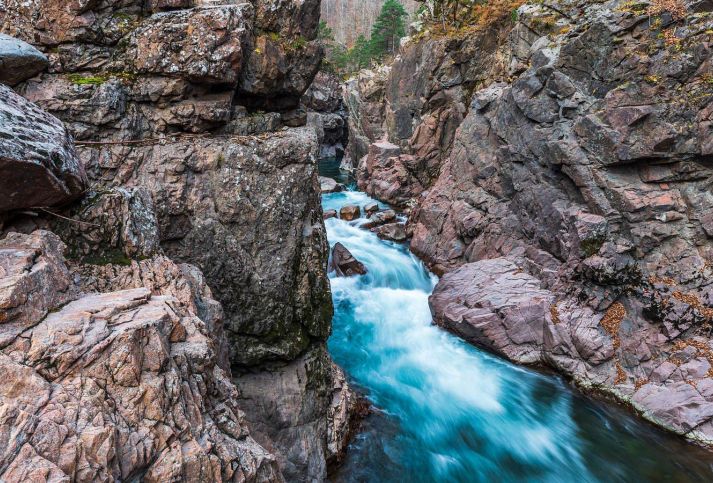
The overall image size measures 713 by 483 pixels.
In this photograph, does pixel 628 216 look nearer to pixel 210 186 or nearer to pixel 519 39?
pixel 519 39

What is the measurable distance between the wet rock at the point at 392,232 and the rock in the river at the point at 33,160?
15148 millimetres

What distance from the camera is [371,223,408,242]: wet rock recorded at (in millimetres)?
18766

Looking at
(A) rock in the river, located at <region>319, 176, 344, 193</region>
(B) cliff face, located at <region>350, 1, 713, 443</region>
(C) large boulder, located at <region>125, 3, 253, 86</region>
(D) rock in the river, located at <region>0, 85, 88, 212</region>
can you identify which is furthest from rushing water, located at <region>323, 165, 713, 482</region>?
(A) rock in the river, located at <region>319, 176, 344, 193</region>

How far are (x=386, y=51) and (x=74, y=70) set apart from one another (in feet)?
130

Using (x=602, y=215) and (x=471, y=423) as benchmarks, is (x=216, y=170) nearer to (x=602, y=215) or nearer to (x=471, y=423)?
(x=471, y=423)

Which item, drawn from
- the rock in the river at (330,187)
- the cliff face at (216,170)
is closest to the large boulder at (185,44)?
the cliff face at (216,170)

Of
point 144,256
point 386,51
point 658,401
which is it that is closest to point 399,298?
point 658,401

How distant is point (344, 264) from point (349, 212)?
20.6 feet

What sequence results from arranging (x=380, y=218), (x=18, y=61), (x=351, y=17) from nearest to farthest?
(x=18, y=61), (x=380, y=218), (x=351, y=17)

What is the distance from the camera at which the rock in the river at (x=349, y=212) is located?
2144cm

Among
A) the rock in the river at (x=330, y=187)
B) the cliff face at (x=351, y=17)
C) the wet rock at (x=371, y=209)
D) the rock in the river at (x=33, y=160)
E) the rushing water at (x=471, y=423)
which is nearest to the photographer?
the rock in the river at (x=33, y=160)

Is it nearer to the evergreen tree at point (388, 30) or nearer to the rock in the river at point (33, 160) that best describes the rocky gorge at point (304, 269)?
the rock in the river at point (33, 160)

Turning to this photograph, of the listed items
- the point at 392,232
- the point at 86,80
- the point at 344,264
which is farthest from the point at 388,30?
the point at 86,80

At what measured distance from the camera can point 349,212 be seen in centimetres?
2150
